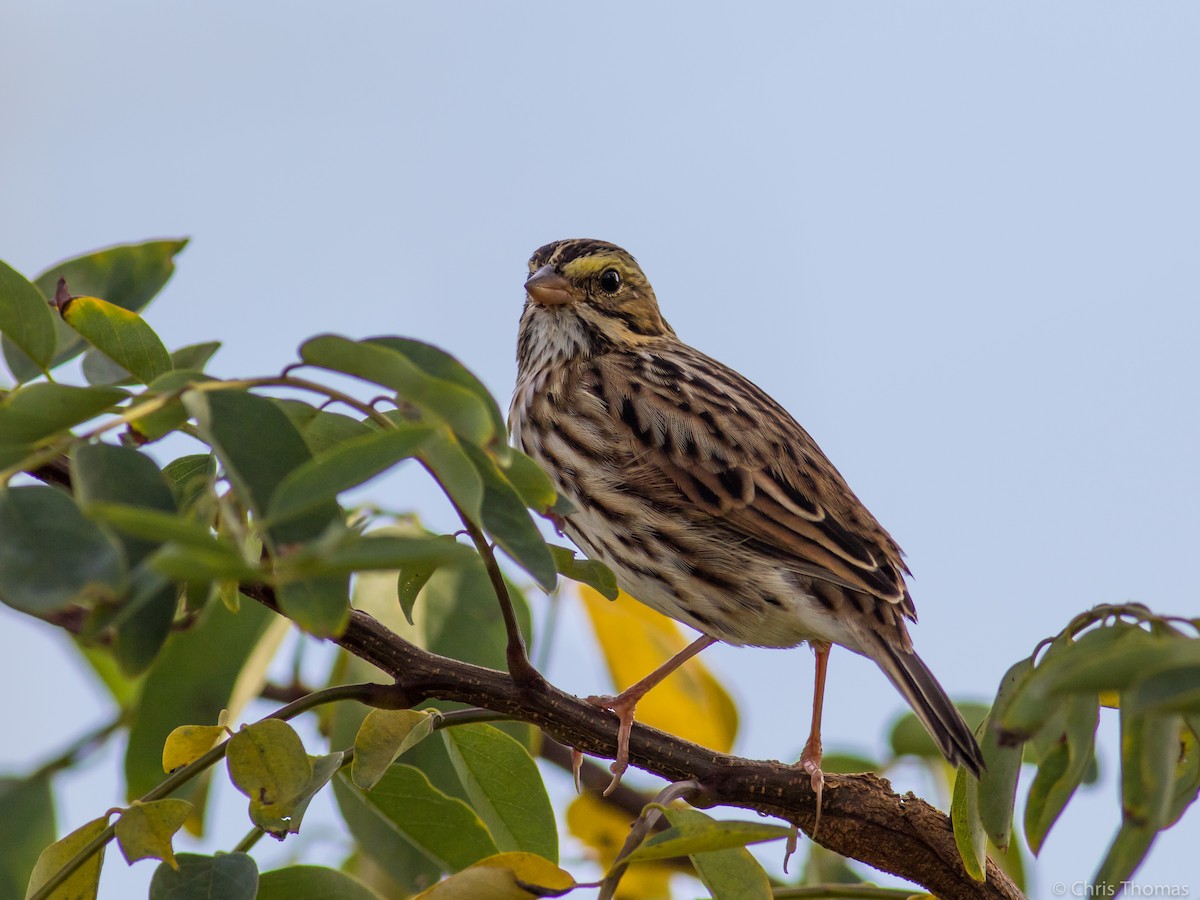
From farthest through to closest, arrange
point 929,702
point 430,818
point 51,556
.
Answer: point 929,702 < point 430,818 < point 51,556

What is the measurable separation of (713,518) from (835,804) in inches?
50.4

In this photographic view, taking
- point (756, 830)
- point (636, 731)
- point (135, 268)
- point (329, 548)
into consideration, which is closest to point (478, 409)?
point (329, 548)

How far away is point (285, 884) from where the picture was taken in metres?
2.54

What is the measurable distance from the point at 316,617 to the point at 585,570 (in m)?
0.98

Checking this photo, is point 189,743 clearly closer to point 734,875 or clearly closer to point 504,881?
point 504,881

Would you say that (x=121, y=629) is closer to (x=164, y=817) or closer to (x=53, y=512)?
(x=53, y=512)

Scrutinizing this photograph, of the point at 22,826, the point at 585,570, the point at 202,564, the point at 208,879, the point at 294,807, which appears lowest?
the point at 22,826

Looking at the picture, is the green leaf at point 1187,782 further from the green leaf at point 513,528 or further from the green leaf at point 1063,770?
the green leaf at point 513,528

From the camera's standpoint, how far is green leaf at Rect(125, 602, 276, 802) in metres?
3.31

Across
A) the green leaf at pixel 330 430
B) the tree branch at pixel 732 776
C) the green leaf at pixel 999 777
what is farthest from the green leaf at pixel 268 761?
the green leaf at pixel 999 777

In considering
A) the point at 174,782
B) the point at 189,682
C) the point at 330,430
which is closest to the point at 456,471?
the point at 330,430

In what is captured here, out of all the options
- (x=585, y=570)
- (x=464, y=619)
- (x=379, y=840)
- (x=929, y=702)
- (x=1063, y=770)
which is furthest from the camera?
(x=929, y=702)

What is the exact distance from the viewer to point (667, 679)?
4156 mm

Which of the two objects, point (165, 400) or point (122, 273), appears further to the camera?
point (122, 273)
